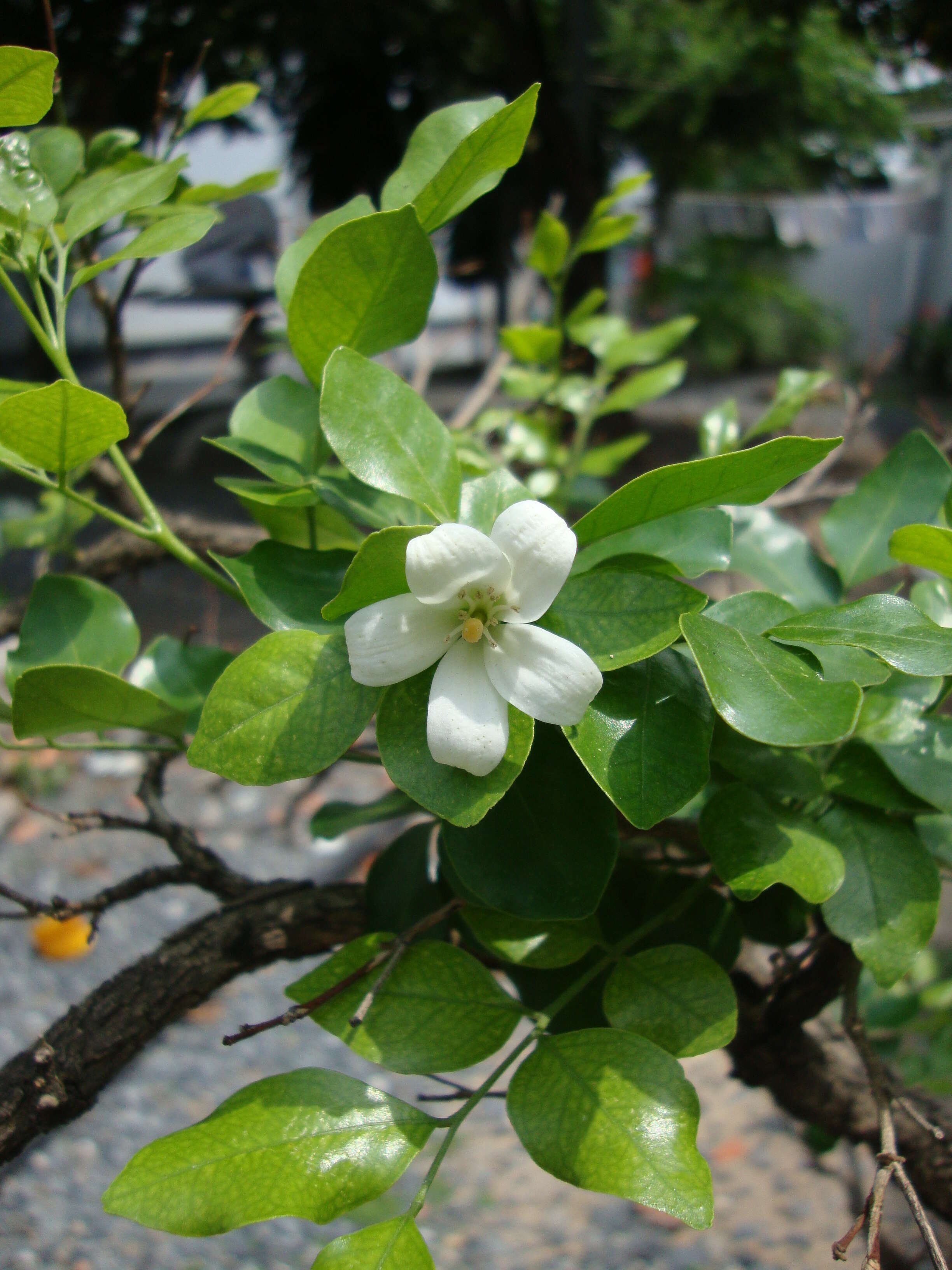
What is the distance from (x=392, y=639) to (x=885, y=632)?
0.45 ft

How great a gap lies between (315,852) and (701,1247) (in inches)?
39.8

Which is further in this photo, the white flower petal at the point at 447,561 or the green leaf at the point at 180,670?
the green leaf at the point at 180,670

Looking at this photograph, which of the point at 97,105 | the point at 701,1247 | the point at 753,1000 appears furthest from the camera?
the point at 97,105

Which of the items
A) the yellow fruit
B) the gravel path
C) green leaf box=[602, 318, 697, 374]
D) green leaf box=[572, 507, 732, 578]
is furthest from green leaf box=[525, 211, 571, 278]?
the yellow fruit

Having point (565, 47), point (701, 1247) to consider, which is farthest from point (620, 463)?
point (565, 47)

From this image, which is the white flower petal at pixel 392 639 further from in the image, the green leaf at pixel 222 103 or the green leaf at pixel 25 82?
the green leaf at pixel 222 103

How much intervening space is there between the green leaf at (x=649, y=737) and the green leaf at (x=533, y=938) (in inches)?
4.1

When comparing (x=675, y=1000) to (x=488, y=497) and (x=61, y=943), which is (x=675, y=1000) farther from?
(x=61, y=943)

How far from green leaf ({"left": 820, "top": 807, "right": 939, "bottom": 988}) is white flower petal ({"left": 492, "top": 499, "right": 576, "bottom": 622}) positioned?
14cm

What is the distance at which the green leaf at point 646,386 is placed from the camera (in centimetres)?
63

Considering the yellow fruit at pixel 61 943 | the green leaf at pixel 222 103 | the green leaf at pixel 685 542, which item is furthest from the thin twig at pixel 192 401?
the yellow fruit at pixel 61 943

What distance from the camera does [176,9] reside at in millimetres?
2381

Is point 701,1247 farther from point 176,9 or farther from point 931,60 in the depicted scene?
point 176,9

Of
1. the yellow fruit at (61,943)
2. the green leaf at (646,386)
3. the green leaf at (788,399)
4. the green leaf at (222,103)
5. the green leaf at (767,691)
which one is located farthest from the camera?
the yellow fruit at (61,943)
